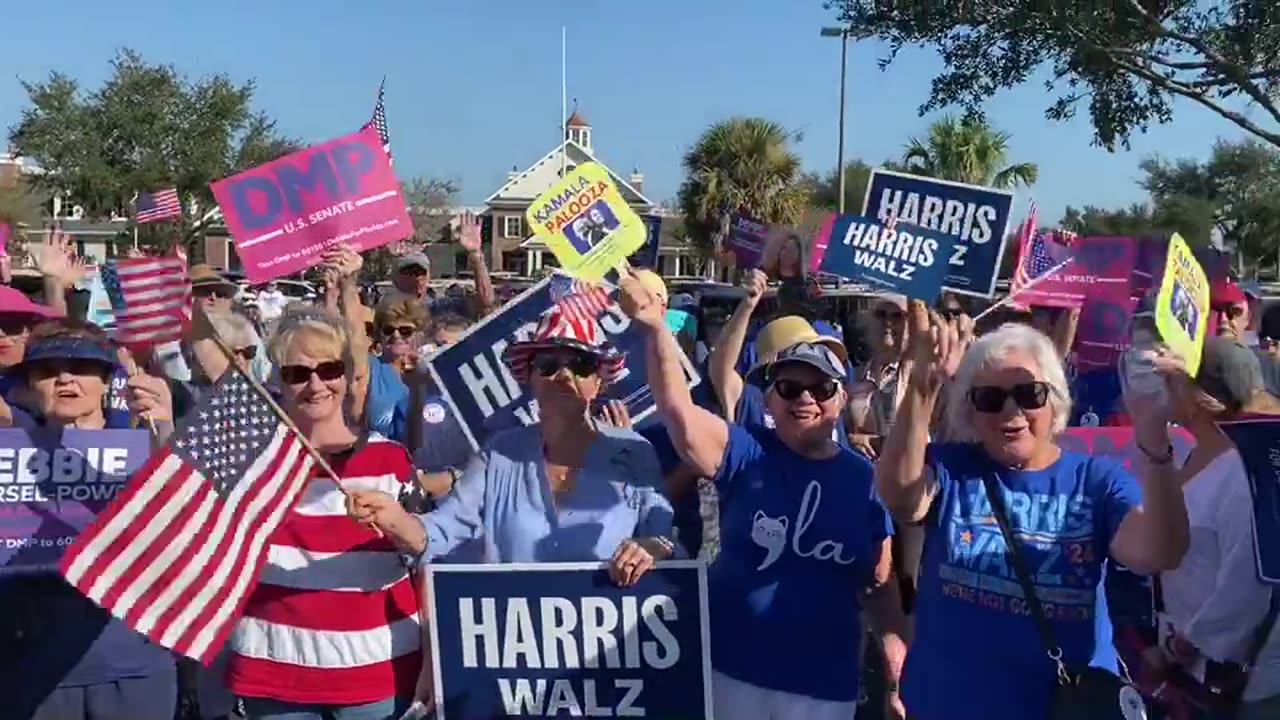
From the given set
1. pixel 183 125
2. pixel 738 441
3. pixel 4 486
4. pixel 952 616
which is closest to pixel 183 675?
pixel 4 486

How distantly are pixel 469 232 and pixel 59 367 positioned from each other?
9.19 ft

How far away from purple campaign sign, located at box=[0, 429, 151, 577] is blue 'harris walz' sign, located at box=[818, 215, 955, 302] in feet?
8.49

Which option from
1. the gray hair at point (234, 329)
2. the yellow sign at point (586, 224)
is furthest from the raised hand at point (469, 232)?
the yellow sign at point (586, 224)

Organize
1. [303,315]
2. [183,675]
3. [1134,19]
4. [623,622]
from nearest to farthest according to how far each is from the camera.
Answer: [623,622], [303,315], [183,675], [1134,19]

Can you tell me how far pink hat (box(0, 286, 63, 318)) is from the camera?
4.96 meters

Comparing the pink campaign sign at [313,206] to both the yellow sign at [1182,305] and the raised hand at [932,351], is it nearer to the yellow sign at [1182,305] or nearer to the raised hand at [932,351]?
the raised hand at [932,351]

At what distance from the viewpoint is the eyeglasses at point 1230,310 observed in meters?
5.93

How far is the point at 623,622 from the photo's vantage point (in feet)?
11.1

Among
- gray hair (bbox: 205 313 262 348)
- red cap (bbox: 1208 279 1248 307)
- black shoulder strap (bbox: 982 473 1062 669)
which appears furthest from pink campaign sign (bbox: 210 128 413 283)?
red cap (bbox: 1208 279 1248 307)

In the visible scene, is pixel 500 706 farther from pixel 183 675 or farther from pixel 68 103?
pixel 68 103

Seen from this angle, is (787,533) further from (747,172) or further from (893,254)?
(747,172)

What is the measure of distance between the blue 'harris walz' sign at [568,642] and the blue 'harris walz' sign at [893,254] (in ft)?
4.90

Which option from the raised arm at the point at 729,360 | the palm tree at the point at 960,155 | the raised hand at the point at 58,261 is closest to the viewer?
the raised arm at the point at 729,360

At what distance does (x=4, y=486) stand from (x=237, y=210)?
7.75 ft
